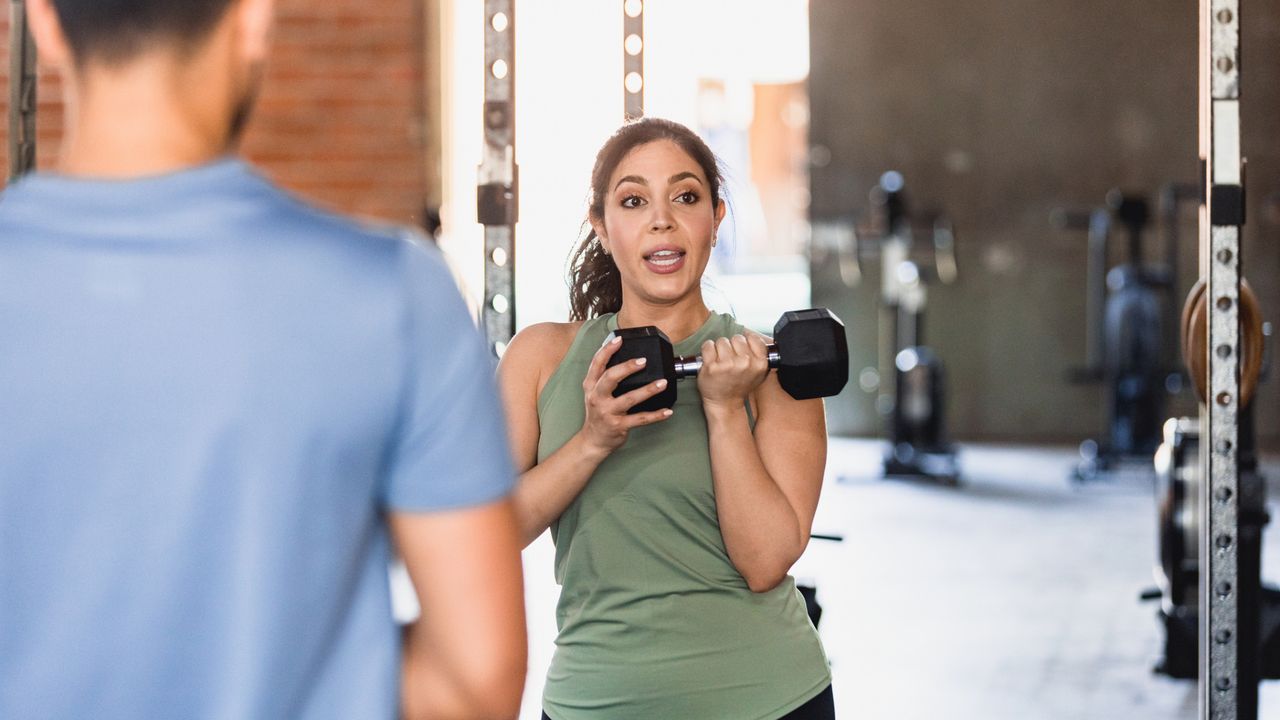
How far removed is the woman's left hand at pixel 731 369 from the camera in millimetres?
1357

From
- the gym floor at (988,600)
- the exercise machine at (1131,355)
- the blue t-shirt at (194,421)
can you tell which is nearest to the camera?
the blue t-shirt at (194,421)

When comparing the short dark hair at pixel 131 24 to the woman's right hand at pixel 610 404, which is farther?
the woman's right hand at pixel 610 404

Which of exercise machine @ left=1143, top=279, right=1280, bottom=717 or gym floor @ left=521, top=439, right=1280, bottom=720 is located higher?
exercise machine @ left=1143, top=279, right=1280, bottom=717

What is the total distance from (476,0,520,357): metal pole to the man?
1.06 meters

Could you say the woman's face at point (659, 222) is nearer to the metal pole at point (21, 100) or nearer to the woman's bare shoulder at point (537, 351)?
the woman's bare shoulder at point (537, 351)

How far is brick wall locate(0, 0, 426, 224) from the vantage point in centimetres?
471

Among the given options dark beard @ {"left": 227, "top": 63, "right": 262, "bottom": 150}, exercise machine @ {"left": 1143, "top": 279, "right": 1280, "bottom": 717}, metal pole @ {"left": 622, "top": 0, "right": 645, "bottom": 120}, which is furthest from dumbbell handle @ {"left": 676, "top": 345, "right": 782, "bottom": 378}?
exercise machine @ {"left": 1143, "top": 279, "right": 1280, "bottom": 717}

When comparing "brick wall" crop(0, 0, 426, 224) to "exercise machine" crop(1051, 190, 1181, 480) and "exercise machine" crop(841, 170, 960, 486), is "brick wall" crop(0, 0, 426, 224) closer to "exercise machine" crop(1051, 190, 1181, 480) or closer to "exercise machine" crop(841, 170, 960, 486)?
"exercise machine" crop(841, 170, 960, 486)

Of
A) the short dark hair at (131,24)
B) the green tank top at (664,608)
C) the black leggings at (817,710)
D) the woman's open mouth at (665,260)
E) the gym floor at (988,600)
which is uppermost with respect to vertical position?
the short dark hair at (131,24)

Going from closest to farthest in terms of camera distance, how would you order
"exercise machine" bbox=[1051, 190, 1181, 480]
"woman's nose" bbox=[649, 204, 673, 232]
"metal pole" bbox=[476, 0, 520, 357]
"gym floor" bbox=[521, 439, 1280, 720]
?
"woman's nose" bbox=[649, 204, 673, 232]
"metal pole" bbox=[476, 0, 520, 357]
"gym floor" bbox=[521, 439, 1280, 720]
"exercise machine" bbox=[1051, 190, 1181, 480]

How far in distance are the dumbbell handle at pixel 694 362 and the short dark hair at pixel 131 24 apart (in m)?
0.77

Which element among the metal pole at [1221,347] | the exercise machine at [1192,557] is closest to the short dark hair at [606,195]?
the metal pole at [1221,347]

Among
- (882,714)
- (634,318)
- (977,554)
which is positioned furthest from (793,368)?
(977,554)

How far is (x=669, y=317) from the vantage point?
60.2 inches
